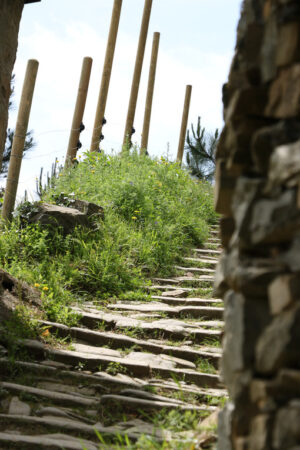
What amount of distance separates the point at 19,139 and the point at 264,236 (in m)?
5.95

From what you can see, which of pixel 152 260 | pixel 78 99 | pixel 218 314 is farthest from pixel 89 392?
pixel 78 99

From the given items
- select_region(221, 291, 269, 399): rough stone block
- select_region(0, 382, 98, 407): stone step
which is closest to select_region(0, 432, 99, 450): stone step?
select_region(0, 382, 98, 407): stone step

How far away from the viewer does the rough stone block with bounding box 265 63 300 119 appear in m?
1.55

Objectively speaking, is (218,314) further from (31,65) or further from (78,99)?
(78,99)

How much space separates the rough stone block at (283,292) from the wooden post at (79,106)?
27.2 ft

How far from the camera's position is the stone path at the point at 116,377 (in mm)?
3262

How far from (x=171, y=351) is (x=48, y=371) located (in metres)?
1.06

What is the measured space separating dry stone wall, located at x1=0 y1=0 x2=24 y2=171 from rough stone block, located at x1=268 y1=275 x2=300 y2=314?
4.03m

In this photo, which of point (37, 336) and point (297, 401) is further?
point (37, 336)

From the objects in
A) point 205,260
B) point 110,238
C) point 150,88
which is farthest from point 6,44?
point 150,88

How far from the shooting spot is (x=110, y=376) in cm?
400

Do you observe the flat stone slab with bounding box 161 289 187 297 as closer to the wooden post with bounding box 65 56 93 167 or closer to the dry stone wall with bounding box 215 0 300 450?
the dry stone wall with bounding box 215 0 300 450

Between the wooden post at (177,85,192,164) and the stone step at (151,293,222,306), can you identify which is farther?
the wooden post at (177,85,192,164)

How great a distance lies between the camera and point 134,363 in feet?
13.5
